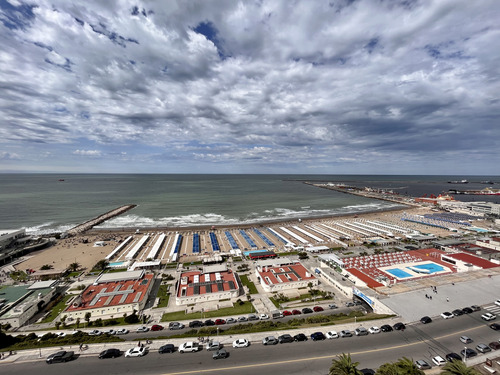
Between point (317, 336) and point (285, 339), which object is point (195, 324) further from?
point (317, 336)

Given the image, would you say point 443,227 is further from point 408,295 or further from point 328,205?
point 408,295

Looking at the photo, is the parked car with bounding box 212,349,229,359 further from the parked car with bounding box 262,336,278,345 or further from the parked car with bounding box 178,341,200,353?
the parked car with bounding box 262,336,278,345

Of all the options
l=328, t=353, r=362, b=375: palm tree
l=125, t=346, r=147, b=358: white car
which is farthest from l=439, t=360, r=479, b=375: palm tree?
l=125, t=346, r=147, b=358: white car

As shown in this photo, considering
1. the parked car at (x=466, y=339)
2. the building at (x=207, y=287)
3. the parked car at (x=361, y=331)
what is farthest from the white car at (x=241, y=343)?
the parked car at (x=466, y=339)

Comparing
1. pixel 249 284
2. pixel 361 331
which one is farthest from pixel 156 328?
pixel 361 331

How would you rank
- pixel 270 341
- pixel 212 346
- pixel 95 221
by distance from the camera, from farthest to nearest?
pixel 95 221
pixel 270 341
pixel 212 346

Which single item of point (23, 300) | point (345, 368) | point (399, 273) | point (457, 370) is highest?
point (457, 370)

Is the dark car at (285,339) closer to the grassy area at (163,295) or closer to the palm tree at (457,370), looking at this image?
the palm tree at (457,370)
